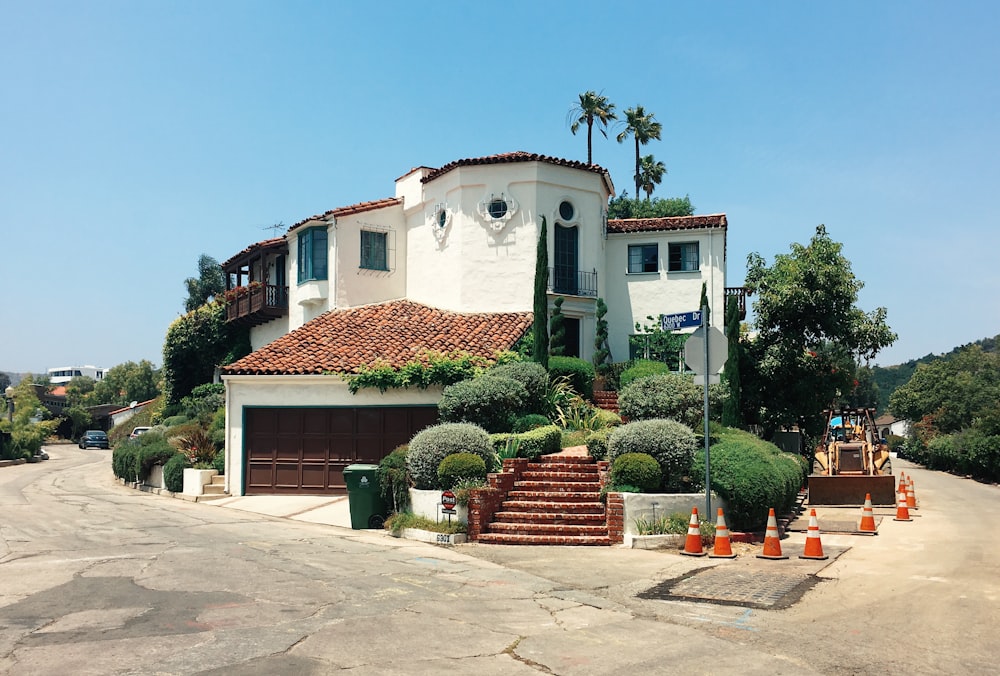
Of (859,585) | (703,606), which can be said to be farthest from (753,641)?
(859,585)

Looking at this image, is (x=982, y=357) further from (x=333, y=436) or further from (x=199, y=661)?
(x=199, y=661)

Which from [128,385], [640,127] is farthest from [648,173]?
[128,385]

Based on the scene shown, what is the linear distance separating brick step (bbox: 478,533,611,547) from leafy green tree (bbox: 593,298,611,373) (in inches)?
517

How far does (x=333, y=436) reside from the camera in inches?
882

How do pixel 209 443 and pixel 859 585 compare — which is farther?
pixel 209 443

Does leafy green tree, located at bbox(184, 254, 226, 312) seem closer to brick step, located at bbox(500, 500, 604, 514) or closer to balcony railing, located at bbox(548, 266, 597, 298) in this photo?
balcony railing, located at bbox(548, 266, 597, 298)

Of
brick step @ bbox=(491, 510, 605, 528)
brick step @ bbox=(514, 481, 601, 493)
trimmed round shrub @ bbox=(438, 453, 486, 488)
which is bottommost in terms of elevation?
brick step @ bbox=(491, 510, 605, 528)

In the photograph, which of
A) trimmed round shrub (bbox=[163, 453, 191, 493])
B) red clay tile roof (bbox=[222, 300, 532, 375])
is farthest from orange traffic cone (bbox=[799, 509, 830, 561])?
trimmed round shrub (bbox=[163, 453, 191, 493])

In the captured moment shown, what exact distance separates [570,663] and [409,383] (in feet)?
49.5

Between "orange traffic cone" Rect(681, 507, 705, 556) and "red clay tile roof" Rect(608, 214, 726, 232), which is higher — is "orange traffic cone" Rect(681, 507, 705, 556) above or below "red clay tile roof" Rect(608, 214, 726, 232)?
below

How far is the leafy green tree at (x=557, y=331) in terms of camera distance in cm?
2553

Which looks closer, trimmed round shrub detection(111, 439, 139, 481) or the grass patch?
the grass patch

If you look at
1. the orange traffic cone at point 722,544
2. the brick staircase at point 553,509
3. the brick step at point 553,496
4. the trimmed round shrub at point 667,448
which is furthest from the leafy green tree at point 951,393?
the orange traffic cone at point 722,544

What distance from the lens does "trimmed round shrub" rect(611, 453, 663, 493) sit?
1464cm
